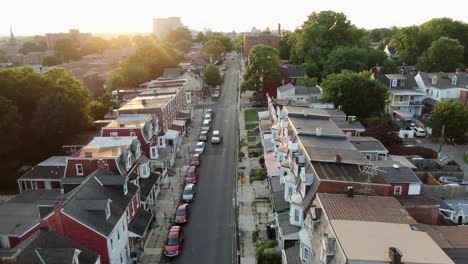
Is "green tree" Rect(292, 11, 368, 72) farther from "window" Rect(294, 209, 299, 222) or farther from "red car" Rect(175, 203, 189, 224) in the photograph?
"window" Rect(294, 209, 299, 222)

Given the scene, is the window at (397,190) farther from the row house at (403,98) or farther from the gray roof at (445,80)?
the gray roof at (445,80)

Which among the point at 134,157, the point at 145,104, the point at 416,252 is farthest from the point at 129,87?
the point at 416,252

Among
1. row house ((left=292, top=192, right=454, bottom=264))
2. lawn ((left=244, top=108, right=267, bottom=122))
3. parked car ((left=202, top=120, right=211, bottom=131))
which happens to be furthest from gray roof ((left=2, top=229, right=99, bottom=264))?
lawn ((left=244, top=108, right=267, bottom=122))

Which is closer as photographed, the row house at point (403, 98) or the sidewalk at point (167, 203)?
the sidewalk at point (167, 203)

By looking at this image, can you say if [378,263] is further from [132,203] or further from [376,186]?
[132,203]

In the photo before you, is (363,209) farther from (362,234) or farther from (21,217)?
(21,217)

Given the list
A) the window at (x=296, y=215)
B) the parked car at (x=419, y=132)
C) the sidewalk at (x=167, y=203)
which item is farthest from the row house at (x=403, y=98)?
the window at (x=296, y=215)
